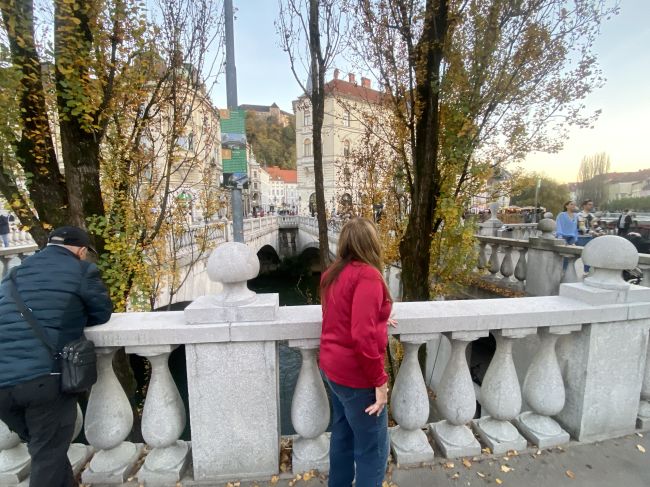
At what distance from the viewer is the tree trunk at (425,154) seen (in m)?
4.90

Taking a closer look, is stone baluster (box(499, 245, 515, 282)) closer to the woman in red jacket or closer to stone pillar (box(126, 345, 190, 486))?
the woman in red jacket

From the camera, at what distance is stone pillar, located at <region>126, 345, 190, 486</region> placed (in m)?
2.08

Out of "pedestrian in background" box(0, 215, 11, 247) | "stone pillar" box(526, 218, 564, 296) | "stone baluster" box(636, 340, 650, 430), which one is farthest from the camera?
"pedestrian in background" box(0, 215, 11, 247)

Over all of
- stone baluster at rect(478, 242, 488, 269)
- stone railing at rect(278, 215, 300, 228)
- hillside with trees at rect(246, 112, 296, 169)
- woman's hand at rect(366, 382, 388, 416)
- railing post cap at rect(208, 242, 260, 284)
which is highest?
hillside with trees at rect(246, 112, 296, 169)

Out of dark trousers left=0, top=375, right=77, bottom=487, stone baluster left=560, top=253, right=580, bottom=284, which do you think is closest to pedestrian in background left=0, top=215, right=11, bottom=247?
dark trousers left=0, top=375, right=77, bottom=487

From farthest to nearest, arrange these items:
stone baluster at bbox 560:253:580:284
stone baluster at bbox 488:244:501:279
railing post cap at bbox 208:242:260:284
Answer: stone baluster at bbox 488:244:501:279, stone baluster at bbox 560:253:580:284, railing post cap at bbox 208:242:260:284

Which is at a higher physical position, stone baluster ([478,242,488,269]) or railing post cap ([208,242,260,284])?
railing post cap ([208,242,260,284])

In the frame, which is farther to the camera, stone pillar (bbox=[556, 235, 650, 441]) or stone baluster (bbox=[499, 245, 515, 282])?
stone baluster (bbox=[499, 245, 515, 282])

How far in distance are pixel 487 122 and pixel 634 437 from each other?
5853 mm

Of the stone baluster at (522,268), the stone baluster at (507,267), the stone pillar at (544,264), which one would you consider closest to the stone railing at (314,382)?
the stone pillar at (544,264)

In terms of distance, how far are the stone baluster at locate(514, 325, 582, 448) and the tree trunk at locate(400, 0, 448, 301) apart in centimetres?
337

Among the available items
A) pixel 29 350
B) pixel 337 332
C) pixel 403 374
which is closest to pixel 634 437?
pixel 403 374

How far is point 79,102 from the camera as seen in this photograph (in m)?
3.82

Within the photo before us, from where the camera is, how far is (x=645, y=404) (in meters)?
2.61
